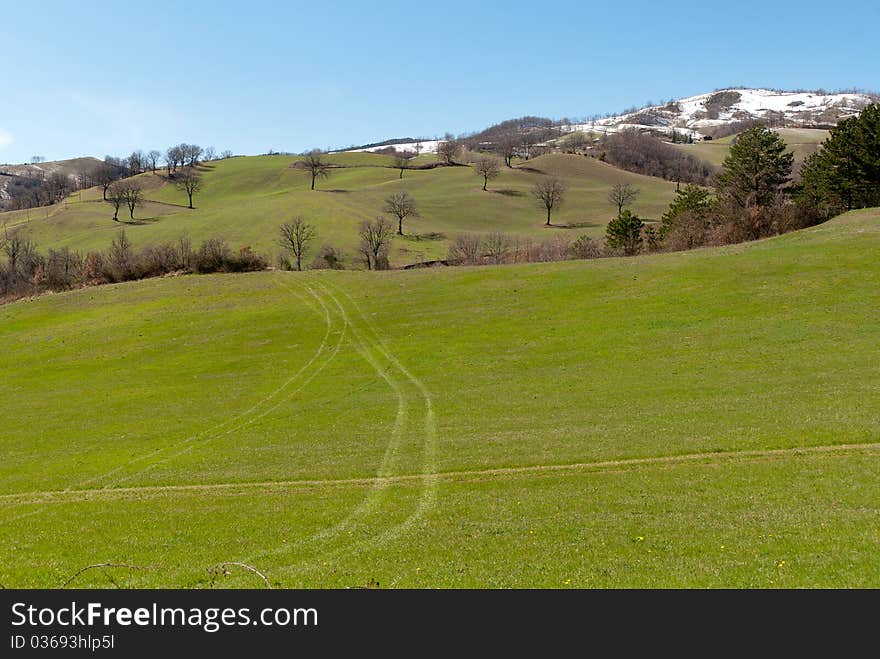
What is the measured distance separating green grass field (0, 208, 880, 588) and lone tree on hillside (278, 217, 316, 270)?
56.3 m

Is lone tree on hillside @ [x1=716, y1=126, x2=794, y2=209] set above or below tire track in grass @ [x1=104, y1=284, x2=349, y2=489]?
above

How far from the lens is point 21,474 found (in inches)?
1201

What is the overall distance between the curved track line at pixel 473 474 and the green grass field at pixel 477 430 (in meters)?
0.14

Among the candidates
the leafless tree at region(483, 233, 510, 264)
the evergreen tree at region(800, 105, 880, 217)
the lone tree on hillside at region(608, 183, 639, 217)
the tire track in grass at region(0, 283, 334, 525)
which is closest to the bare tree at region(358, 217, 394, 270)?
the leafless tree at region(483, 233, 510, 264)

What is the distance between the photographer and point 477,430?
101 feet

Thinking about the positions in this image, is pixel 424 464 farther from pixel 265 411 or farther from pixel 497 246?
pixel 497 246

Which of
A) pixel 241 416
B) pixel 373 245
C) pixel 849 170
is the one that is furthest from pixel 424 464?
pixel 373 245

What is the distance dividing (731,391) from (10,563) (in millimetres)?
30081

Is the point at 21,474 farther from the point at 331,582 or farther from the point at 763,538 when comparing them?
the point at 763,538

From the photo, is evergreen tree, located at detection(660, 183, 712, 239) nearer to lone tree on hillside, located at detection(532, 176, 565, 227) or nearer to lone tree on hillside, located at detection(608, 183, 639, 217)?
lone tree on hillside, located at detection(532, 176, 565, 227)

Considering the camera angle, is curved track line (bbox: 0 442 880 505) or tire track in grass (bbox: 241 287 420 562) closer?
tire track in grass (bbox: 241 287 420 562)

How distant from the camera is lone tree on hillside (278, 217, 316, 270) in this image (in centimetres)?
12575

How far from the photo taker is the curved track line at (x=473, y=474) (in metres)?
23.3

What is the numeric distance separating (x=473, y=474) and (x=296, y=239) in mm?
114667
